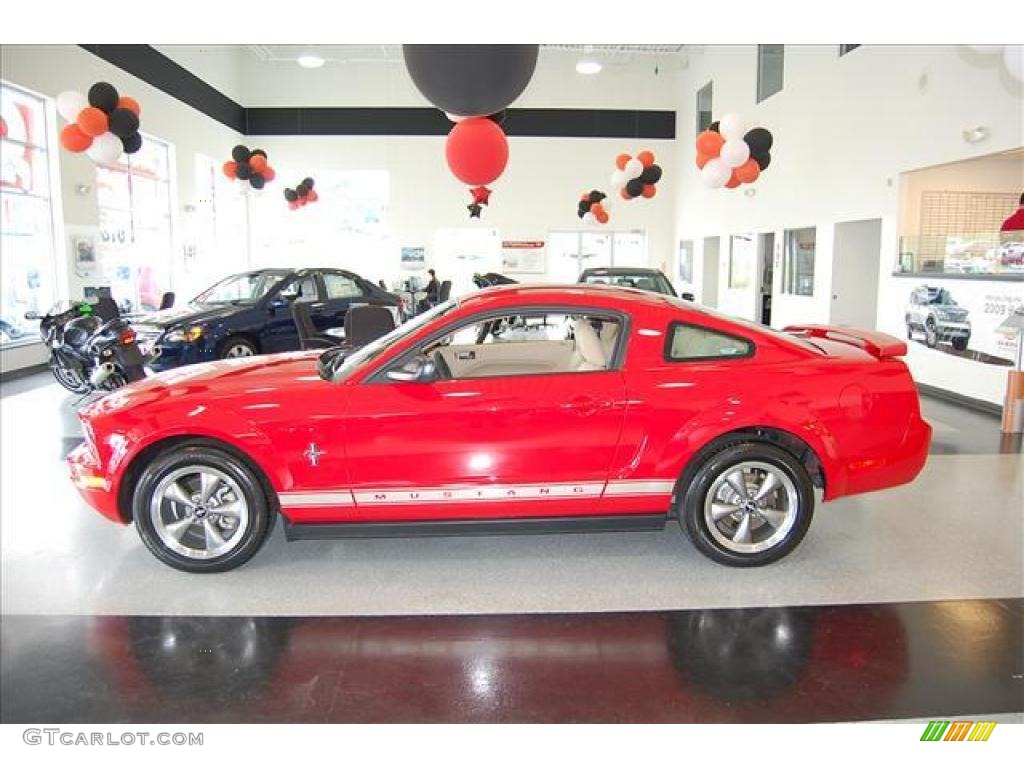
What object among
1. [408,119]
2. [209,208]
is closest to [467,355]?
[209,208]

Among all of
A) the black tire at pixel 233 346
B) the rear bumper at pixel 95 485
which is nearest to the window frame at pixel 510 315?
the rear bumper at pixel 95 485

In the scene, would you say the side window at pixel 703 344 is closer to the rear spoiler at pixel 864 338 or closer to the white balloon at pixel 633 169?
the rear spoiler at pixel 864 338

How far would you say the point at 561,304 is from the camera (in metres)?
3.78

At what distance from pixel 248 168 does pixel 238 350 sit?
944cm

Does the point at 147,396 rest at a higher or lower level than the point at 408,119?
lower

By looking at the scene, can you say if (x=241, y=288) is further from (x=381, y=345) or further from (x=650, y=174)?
(x=650, y=174)

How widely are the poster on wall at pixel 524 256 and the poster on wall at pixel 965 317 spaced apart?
12.1 m

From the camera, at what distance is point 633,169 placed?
15961 millimetres

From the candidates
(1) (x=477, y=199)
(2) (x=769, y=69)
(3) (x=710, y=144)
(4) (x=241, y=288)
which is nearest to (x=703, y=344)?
(4) (x=241, y=288)

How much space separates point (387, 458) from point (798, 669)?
1.91 m

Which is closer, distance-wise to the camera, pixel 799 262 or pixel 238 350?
pixel 238 350

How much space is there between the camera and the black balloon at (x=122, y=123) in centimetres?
955
